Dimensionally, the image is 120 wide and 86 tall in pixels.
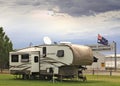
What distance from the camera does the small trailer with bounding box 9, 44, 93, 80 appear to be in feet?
126

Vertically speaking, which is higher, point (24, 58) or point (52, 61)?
point (24, 58)

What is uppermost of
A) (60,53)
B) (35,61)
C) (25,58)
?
(60,53)

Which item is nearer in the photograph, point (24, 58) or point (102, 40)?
point (24, 58)

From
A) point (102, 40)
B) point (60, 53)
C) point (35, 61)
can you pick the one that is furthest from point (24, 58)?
point (102, 40)

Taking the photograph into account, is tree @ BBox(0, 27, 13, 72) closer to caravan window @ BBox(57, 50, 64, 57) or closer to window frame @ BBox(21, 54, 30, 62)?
window frame @ BBox(21, 54, 30, 62)

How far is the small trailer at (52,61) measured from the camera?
38.5 m

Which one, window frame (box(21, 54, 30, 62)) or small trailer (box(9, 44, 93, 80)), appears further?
window frame (box(21, 54, 30, 62))

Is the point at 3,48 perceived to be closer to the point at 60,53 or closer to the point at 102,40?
the point at 60,53

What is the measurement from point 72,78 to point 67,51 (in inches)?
184

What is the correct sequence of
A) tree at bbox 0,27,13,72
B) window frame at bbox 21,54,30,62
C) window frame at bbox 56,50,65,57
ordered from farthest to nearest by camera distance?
tree at bbox 0,27,13,72
window frame at bbox 21,54,30,62
window frame at bbox 56,50,65,57

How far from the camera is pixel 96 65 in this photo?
10369 cm

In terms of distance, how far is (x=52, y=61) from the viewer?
39.7m

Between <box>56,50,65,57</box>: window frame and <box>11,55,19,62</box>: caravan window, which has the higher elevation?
<box>56,50,65,57</box>: window frame

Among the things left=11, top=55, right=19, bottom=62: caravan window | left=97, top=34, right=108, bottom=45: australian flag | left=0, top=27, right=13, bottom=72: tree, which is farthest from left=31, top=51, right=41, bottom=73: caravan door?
left=97, top=34, right=108, bottom=45: australian flag
